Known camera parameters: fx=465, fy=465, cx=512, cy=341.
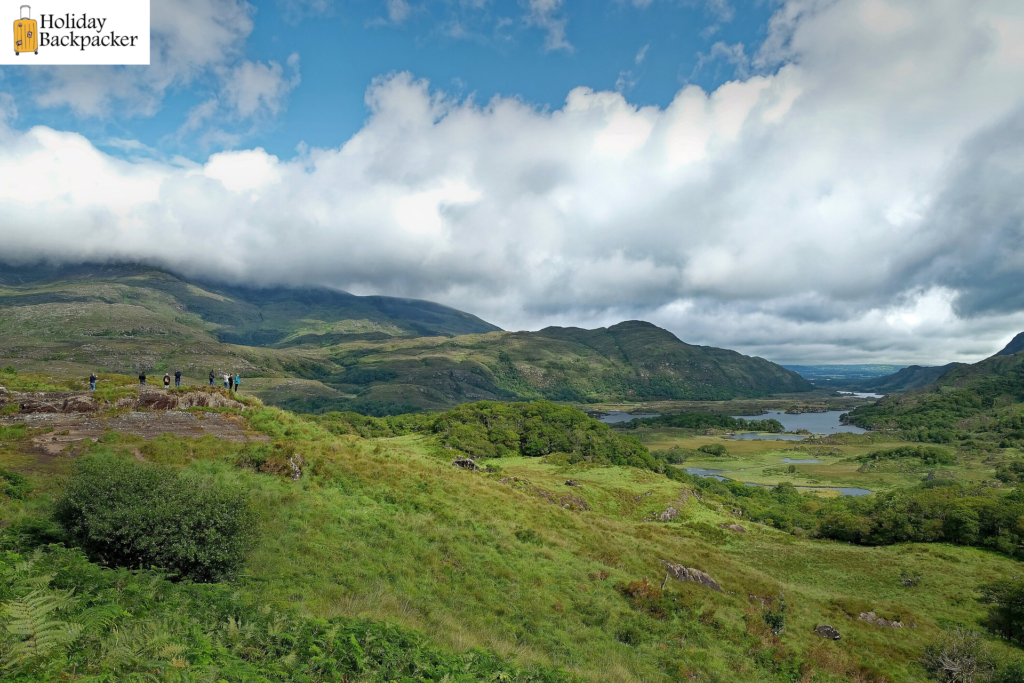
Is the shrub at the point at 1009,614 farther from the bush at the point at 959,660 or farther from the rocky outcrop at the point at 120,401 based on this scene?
the rocky outcrop at the point at 120,401

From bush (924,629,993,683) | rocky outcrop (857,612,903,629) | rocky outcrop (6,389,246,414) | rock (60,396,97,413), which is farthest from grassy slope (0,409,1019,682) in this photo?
rock (60,396,97,413)

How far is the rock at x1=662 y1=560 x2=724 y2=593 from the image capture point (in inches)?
1165

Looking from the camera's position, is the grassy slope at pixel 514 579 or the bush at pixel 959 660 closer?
the grassy slope at pixel 514 579

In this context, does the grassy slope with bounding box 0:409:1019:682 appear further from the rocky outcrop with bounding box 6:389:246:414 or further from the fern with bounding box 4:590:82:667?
the fern with bounding box 4:590:82:667

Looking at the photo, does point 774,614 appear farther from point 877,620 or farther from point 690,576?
point 877,620

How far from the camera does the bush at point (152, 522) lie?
14.7m

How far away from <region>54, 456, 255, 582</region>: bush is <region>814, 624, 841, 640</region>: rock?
30.9m

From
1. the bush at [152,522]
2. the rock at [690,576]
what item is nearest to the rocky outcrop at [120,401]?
the bush at [152,522]

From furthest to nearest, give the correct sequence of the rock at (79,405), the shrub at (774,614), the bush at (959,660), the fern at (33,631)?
the rock at (79,405)
the shrub at (774,614)
the bush at (959,660)
the fern at (33,631)

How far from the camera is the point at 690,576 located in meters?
30.1

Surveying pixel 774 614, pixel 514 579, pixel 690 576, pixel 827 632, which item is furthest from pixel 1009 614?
pixel 514 579

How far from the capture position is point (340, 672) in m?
10.5

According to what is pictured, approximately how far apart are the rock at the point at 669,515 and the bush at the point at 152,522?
51.8m

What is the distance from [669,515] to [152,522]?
185 ft
